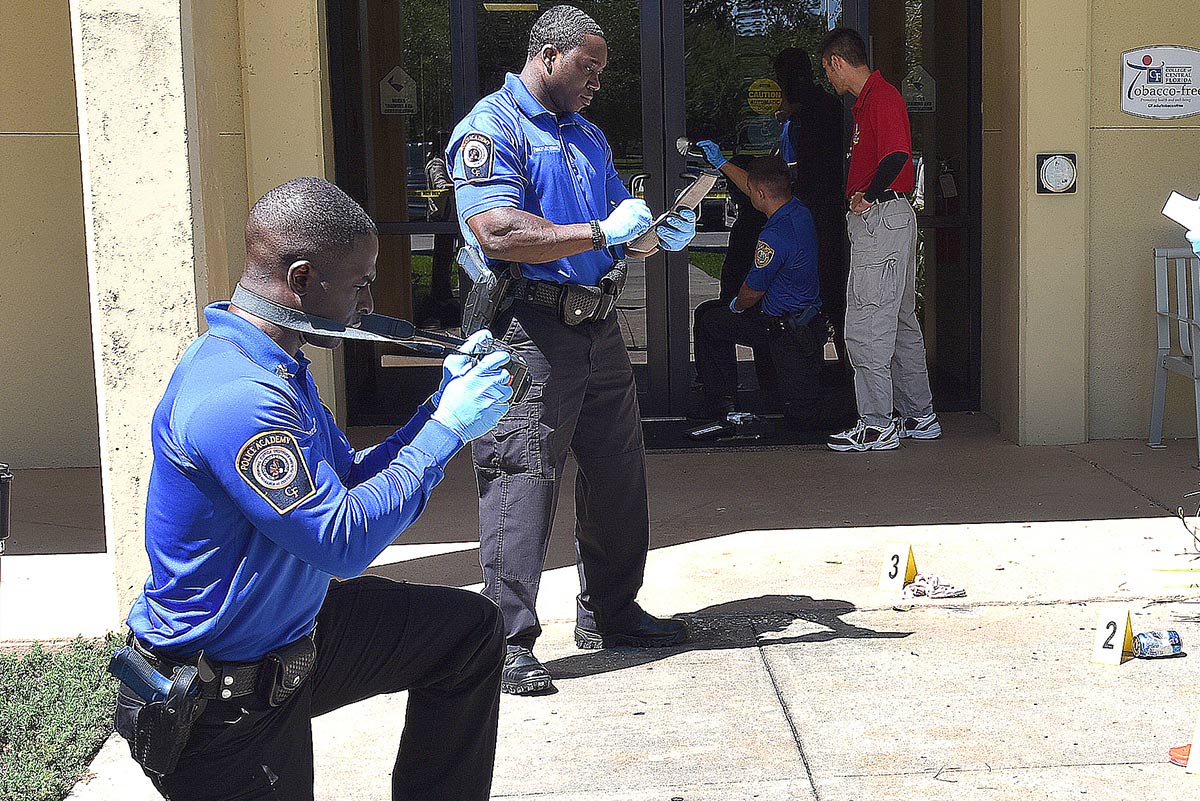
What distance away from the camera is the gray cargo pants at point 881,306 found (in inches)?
275

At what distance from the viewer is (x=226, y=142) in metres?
6.45

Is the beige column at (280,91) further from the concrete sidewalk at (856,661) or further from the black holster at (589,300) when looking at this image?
the black holster at (589,300)

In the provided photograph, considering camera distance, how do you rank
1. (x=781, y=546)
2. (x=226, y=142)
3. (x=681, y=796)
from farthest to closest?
1. (x=226, y=142)
2. (x=781, y=546)
3. (x=681, y=796)

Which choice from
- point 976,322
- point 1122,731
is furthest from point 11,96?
point 1122,731

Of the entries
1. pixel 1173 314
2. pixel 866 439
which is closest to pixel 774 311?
pixel 866 439

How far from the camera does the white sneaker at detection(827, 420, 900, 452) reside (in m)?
7.15

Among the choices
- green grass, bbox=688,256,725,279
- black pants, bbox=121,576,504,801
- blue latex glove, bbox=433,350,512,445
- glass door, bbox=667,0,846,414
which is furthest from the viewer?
green grass, bbox=688,256,725,279

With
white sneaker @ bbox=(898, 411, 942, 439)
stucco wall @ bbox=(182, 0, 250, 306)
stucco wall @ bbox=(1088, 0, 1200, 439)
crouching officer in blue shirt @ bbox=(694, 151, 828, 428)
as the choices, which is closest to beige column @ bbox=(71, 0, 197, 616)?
stucco wall @ bbox=(182, 0, 250, 306)

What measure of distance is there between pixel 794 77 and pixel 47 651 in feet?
15.9

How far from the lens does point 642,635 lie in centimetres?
452

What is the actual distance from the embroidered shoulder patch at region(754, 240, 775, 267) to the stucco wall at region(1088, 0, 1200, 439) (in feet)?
5.32

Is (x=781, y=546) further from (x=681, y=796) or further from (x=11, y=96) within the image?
(x=11, y=96)

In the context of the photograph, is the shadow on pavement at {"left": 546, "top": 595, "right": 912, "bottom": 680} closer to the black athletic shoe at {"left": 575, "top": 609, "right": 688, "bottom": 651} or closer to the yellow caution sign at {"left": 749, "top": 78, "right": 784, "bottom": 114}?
the black athletic shoe at {"left": 575, "top": 609, "right": 688, "bottom": 651}

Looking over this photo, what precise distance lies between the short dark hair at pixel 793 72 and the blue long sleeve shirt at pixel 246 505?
5.43 meters
